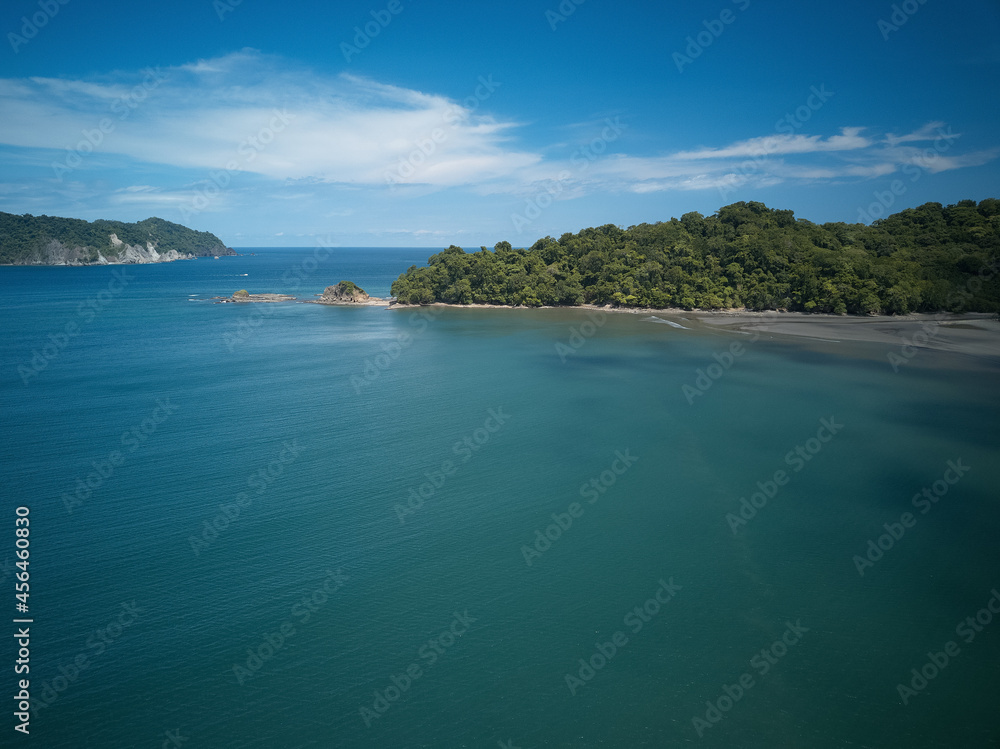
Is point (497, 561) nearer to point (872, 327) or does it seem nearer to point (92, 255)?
point (872, 327)

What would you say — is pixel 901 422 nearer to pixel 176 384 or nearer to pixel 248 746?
pixel 248 746

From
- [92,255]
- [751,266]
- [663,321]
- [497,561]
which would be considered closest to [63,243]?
[92,255]

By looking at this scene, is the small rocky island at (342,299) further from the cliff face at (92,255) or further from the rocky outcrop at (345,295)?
the cliff face at (92,255)

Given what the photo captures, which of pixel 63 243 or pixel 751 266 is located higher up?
pixel 63 243

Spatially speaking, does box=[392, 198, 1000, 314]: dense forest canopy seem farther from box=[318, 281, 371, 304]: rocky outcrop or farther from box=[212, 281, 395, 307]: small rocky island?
box=[318, 281, 371, 304]: rocky outcrop

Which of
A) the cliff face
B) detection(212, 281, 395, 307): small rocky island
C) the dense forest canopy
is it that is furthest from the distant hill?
the dense forest canopy

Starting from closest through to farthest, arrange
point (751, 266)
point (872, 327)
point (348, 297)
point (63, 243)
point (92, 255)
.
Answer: point (872, 327)
point (751, 266)
point (348, 297)
point (63, 243)
point (92, 255)

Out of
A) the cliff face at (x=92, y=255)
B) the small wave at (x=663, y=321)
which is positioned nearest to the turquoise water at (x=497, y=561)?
the small wave at (x=663, y=321)
